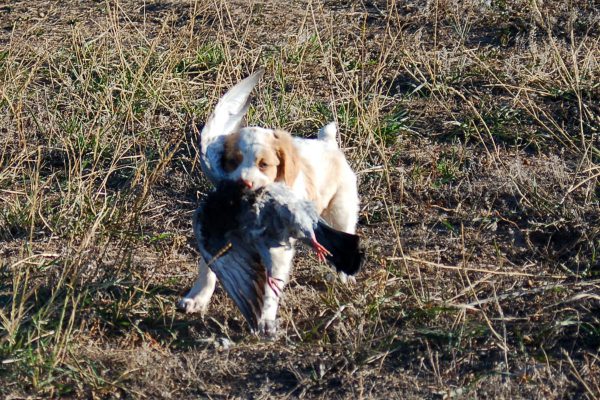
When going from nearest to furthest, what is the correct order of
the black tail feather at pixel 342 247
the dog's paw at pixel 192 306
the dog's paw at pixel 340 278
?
the black tail feather at pixel 342 247, the dog's paw at pixel 192 306, the dog's paw at pixel 340 278

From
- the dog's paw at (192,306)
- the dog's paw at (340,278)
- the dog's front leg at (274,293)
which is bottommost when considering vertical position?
the dog's paw at (340,278)

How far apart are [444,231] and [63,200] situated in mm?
1915

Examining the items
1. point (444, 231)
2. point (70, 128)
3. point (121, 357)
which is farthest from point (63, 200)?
point (444, 231)

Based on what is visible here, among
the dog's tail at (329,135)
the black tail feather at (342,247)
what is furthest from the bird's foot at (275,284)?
the dog's tail at (329,135)

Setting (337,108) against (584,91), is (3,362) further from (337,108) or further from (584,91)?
(584,91)

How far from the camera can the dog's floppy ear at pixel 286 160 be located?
15.1 ft

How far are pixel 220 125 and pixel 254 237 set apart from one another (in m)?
0.94

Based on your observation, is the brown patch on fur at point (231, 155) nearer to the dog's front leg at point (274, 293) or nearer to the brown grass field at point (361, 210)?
the brown grass field at point (361, 210)

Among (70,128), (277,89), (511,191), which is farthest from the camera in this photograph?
(277,89)

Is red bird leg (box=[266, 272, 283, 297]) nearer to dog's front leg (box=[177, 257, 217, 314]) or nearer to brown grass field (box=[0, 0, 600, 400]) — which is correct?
brown grass field (box=[0, 0, 600, 400])

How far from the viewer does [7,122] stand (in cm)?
645

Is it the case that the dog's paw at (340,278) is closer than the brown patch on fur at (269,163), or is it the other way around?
the brown patch on fur at (269,163)

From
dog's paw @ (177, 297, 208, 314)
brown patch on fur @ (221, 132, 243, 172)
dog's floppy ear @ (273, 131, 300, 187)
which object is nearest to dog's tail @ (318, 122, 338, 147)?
dog's floppy ear @ (273, 131, 300, 187)

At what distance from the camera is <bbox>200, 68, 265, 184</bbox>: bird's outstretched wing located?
4.62 meters
